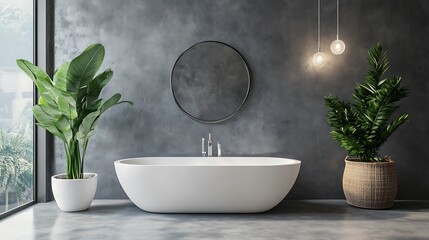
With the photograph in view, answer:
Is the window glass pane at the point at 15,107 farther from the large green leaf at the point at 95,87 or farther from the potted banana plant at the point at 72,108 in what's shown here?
the large green leaf at the point at 95,87

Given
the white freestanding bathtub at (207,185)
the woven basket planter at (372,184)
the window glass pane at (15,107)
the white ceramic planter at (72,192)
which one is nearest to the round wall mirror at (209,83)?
the white freestanding bathtub at (207,185)

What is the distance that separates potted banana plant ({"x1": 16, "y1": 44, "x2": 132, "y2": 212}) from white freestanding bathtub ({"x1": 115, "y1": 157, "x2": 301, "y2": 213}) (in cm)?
48

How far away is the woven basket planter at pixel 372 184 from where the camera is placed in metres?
3.44

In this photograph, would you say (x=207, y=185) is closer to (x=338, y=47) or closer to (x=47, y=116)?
(x=47, y=116)

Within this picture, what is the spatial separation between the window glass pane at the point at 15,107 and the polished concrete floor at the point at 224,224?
260mm

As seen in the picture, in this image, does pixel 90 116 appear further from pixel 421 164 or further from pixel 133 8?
pixel 421 164

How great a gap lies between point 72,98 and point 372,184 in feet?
9.41

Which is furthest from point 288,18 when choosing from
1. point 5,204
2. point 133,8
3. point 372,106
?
point 5,204

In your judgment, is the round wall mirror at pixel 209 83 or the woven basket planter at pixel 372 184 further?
the round wall mirror at pixel 209 83

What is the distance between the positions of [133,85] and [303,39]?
6.38 feet

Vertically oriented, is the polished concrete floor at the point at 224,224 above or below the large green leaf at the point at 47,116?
below

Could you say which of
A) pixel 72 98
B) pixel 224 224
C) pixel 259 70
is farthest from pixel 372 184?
pixel 72 98

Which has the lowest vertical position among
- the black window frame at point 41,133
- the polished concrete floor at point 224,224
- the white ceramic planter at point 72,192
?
the polished concrete floor at point 224,224

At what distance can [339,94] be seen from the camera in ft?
13.1
